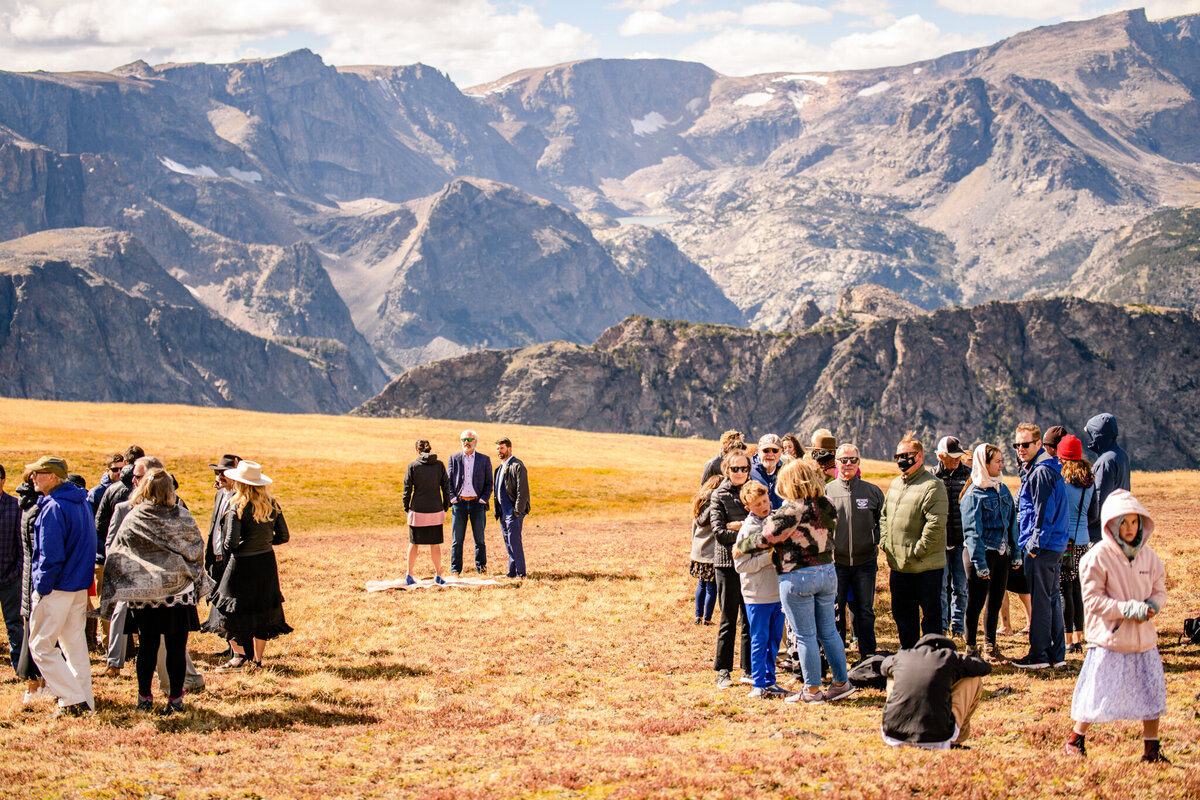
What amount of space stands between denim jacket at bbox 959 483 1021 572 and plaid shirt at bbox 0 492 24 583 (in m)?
13.9

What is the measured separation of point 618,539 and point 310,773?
2339cm

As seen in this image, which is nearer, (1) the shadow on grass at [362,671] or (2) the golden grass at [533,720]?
(2) the golden grass at [533,720]

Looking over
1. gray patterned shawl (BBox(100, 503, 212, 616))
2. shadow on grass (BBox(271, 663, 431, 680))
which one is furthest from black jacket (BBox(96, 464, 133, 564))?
shadow on grass (BBox(271, 663, 431, 680))

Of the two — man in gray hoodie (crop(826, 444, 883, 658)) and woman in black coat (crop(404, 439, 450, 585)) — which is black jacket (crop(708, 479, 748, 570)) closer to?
man in gray hoodie (crop(826, 444, 883, 658))

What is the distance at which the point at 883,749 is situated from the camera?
37.6ft

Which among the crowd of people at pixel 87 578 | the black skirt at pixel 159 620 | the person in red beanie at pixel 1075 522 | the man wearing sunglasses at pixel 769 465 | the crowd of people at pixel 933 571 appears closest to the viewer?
the crowd of people at pixel 933 571

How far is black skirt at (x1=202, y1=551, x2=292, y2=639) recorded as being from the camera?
51.5 feet

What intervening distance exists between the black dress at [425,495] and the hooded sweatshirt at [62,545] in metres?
9.65

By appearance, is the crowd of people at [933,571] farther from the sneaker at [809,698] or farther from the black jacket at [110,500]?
the black jacket at [110,500]

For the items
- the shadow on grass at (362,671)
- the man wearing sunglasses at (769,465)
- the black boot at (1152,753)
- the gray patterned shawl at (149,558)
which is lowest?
the shadow on grass at (362,671)

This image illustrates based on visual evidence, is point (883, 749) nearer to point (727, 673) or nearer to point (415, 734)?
point (727, 673)

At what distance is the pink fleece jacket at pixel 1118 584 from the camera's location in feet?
34.9

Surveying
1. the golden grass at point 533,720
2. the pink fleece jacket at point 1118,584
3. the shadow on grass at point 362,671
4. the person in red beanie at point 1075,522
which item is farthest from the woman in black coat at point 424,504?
the pink fleece jacket at point 1118,584

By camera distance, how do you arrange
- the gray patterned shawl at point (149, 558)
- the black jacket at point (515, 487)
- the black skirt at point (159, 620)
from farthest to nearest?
1. the black jacket at point (515, 487)
2. the black skirt at point (159, 620)
3. the gray patterned shawl at point (149, 558)
